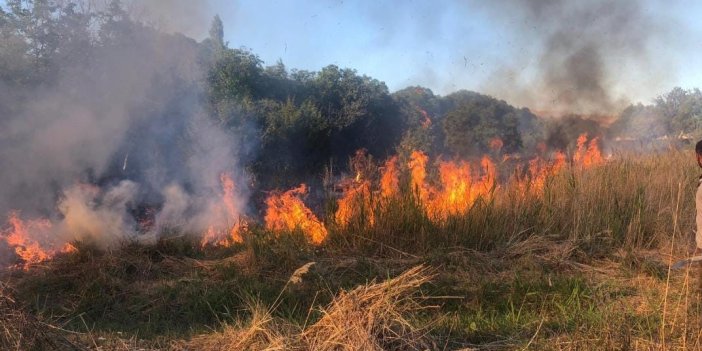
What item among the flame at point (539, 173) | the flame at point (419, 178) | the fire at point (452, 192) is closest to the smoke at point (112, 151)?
the flame at point (419, 178)

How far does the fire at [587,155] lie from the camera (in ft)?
27.2

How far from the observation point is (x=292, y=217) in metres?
6.80

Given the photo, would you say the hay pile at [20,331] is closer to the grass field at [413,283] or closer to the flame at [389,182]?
the grass field at [413,283]

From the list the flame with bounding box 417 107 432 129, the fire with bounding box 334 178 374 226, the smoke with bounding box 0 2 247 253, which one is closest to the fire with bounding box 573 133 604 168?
the fire with bounding box 334 178 374 226

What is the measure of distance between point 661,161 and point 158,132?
8417mm

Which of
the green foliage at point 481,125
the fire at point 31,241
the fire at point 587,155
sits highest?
the green foliage at point 481,125

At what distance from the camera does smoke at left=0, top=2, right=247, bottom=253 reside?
21.5ft

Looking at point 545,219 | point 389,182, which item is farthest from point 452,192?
point 545,219

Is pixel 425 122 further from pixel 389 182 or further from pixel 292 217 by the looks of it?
pixel 292 217

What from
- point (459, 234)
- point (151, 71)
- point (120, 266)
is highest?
point (151, 71)

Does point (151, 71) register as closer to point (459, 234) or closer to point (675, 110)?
point (459, 234)

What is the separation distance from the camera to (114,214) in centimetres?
688

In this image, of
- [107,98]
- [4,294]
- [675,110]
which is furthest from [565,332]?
[675,110]

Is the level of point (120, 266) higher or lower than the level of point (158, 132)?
lower
